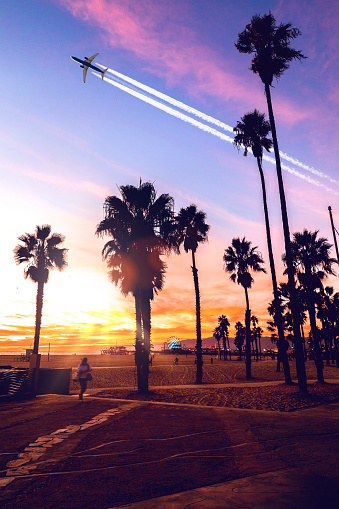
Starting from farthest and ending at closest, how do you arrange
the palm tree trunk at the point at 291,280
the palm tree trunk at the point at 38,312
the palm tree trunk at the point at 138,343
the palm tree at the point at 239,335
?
the palm tree at the point at 239,335, the palm tree trunk at the point at 38,312, the palm tree trunk at the point at 138,343, the palm tree trunk at the point at 291,280

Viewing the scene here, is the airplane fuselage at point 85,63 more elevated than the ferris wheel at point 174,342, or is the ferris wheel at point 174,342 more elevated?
the airplane fuselage at point 85,63

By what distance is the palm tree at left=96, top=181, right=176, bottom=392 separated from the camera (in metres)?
18.7

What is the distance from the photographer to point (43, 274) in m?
→ 31.0

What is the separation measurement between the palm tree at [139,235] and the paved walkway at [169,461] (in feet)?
31.0

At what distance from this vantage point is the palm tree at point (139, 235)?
18.7 meters

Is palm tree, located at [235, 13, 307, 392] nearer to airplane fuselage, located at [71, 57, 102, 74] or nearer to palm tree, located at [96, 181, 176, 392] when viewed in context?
palm tree, located at [96, 181, 176, 392]

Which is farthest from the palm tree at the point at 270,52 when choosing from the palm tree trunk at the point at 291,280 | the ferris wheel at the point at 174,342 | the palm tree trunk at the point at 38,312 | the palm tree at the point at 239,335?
the ferris wheel at the point at 174,342

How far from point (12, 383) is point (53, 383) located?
7.53 feet

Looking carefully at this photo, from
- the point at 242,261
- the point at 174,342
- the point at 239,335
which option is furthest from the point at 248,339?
the point at 174,342

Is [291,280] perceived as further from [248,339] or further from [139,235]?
[248,339]

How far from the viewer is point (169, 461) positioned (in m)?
5.72

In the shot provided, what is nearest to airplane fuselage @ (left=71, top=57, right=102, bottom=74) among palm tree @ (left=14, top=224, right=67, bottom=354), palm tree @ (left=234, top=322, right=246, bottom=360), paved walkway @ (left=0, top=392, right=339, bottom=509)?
palm tree @ (left=14, top=224, right=67, bottom=354)

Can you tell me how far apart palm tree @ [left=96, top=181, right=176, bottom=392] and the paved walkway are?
946 centimetres

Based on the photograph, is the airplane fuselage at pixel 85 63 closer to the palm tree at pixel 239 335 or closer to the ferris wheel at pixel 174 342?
the palm tree at pixel 239 335
